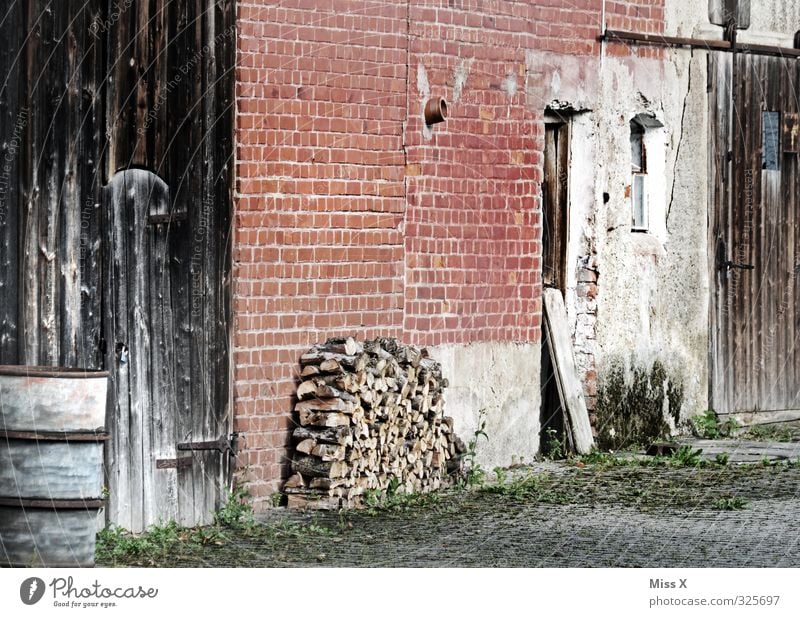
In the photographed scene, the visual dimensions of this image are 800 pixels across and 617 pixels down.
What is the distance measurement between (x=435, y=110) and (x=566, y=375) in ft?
8.15

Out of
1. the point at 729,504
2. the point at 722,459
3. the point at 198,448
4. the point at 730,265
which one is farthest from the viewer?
the point at 730,265

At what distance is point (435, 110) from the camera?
10.5m

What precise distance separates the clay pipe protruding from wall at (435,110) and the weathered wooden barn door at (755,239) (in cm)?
356

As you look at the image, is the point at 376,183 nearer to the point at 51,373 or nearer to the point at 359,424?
the point at 359,424

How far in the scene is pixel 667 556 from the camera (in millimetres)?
8281

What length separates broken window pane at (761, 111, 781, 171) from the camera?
1365 centimetres

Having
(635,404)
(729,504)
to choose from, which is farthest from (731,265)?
(729,504)

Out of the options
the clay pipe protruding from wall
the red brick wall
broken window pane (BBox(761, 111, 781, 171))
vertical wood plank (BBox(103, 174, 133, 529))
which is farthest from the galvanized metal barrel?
broken window pane (BBox(761, 111, 781, 171))

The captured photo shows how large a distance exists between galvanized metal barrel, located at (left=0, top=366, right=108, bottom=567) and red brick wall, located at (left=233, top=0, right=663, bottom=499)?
2.16 metres

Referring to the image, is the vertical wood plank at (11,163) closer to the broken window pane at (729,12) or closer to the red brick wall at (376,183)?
the red brick wall at (376,183)

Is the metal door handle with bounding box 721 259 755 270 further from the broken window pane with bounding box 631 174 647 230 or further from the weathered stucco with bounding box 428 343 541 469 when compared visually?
the weathered stucco with bounding box 428 343 541 469

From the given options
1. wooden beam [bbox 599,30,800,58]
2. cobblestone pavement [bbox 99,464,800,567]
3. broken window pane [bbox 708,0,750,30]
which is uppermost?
broken window pane [bbox 708,0,750,30]

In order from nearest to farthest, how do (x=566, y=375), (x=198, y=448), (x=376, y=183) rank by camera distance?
(x=198, y=448)
(x=376, y=183)
(x=566, y=375)

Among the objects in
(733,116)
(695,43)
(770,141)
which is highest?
(695,43)
